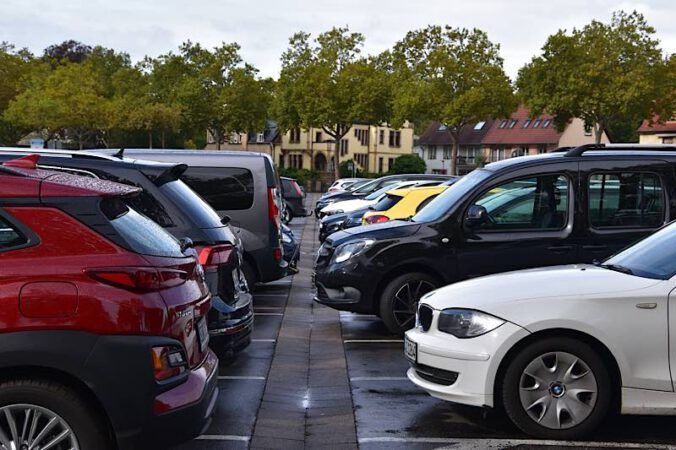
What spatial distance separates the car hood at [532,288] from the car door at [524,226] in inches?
115

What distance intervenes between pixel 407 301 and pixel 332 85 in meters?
55.2

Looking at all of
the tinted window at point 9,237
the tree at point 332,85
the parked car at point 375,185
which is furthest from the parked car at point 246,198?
the tree at point 332,85

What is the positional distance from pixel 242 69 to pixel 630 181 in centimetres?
6724

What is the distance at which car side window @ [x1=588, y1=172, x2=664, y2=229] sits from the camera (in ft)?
31.2

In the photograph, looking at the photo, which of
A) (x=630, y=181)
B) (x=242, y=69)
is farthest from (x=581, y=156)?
(x=242, y=69)

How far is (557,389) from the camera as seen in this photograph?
598 centimetres

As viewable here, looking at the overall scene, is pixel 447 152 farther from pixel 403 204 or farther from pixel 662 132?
pixel 403 204

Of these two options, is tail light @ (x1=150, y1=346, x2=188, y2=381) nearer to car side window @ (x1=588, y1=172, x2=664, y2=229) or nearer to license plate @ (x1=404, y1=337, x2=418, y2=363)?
license plate @ (x1=404, y1=337, x2=418, y2=363)

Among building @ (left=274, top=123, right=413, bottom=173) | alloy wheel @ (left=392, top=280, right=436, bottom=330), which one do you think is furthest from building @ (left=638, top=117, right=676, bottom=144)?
alloy wheel @ (left=392, top=280, right=436, bottom=330)

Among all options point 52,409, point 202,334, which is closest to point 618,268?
point 202,334

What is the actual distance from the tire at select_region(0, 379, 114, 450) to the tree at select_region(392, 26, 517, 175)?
5405 centimetres

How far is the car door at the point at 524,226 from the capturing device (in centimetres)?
948

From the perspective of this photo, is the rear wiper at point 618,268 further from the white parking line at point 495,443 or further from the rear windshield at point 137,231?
the rear windshield at point 137,231

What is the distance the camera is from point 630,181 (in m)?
9.58
